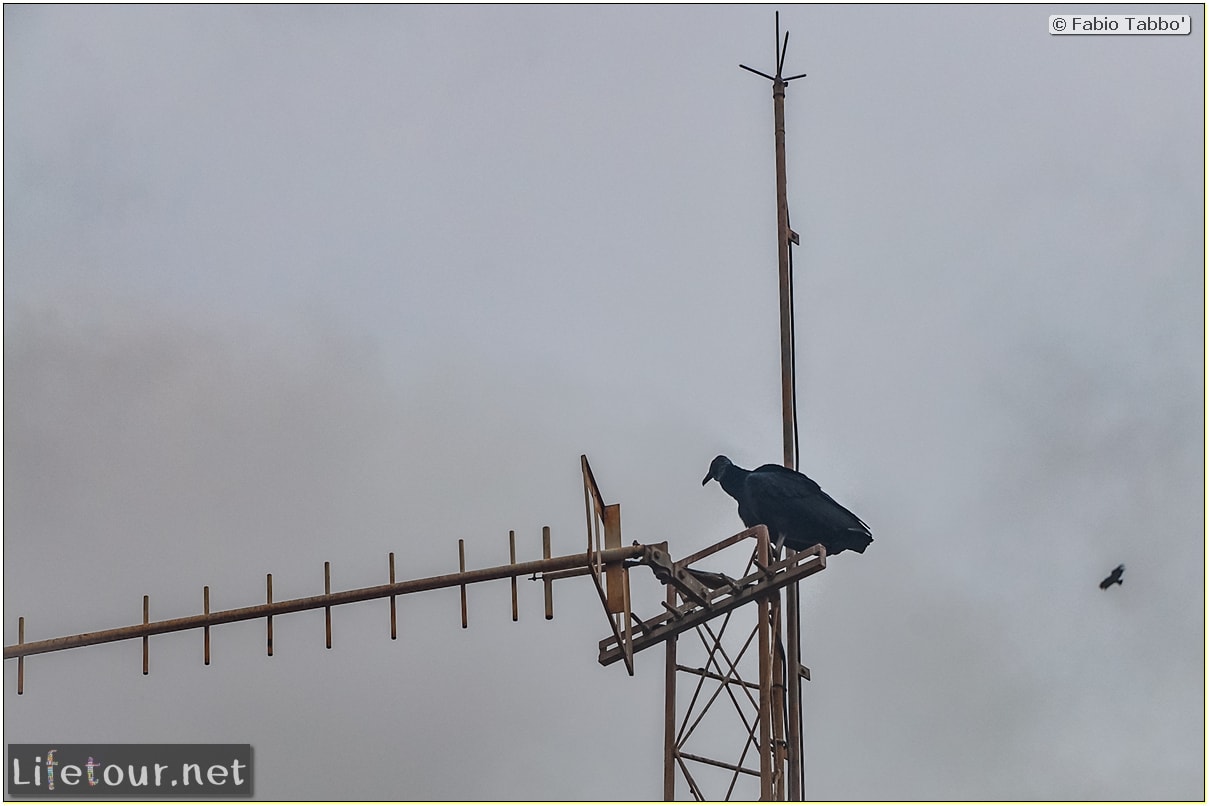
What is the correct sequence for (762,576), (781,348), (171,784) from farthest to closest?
(781,348) < (762,576) < (171,784)

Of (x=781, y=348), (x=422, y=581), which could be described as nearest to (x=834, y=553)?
(x=781, y=348)

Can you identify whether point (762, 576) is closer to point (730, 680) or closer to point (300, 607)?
point (730, 680)

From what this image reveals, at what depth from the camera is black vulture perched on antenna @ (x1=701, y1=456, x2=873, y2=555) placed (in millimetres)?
31922

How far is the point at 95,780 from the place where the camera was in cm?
2958

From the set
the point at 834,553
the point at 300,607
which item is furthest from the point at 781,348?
the point at 300,607

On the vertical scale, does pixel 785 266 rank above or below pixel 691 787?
above

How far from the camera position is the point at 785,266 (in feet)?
113

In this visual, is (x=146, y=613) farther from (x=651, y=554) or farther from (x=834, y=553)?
(x=834, y=553)

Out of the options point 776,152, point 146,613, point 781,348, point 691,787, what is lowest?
point 691,787

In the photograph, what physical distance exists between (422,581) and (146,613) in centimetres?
356

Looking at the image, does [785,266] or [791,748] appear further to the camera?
[785,266]

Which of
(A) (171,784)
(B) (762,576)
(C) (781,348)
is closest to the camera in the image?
(A) (171,784)

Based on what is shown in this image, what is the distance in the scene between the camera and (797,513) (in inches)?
1259

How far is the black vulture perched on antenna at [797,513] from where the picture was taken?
105ft
